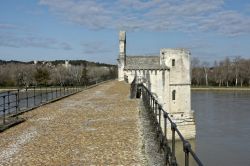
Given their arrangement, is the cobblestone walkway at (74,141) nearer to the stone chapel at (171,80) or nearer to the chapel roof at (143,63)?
the stone chapel at (171,80)

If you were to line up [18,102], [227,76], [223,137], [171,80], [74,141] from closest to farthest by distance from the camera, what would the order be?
[74,141] → [18,102] → [223,137] → [171,80] → [227,76]

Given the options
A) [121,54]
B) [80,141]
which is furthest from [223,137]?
[80,141]

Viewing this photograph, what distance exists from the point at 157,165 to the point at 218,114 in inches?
1501

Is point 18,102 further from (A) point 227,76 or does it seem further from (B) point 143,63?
(A) point 227,76

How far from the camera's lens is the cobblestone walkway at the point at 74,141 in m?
7.12

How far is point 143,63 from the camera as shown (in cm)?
3450

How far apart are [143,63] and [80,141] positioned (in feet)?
85.7

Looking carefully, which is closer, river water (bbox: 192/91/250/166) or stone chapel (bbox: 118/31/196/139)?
river water (bbox: 192/91/250/166)

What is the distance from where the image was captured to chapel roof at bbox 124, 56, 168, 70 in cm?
3362

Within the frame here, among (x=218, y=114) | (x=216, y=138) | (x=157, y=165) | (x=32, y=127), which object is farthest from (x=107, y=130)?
(x=218, y=114)

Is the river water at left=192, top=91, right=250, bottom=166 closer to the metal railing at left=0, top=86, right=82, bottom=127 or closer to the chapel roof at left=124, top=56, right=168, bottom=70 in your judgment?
the chapel roof at left=124, top=56, right=168, bottom=70

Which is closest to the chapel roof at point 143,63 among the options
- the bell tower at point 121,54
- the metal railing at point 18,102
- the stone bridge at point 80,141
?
the bell tower at point 121,54

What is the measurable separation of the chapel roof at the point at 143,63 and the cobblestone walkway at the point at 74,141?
20848 mm

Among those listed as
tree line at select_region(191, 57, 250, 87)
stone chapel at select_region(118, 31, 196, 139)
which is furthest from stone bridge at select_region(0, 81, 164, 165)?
tree line at select_region(191, 57, 250, 87)
